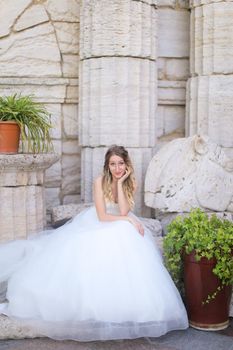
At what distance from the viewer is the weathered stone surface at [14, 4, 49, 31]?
5191mm

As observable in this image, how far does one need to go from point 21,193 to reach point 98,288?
1.32 m

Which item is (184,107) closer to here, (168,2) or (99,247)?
(168,2)

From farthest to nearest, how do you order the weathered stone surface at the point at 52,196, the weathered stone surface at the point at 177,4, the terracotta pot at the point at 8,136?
1. the weathered stone surface at the point at 177,4
2. the weathered stone surface at the point at 52,196
3. the terracotta pot at the point at 8,136

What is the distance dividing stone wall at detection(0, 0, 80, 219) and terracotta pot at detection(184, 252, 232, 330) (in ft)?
7.39

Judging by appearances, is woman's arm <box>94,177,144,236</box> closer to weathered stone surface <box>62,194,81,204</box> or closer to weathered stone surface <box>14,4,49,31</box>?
weathered stone surface <box>62,194,81,204</box>

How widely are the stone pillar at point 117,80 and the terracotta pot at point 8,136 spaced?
1014mm

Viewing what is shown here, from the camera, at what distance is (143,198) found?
5.16 metres

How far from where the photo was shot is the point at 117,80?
16.3ft

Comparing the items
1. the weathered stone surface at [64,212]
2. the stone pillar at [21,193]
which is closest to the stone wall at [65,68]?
the weathered stone surface at [64,212]

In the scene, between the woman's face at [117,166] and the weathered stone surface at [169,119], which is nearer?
the woman's face at [117,166]

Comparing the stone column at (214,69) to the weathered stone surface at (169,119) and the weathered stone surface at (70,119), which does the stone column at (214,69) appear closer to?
the weathered stone surface at (169,119)

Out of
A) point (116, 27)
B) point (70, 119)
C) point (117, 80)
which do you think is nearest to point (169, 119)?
point (117, 80)

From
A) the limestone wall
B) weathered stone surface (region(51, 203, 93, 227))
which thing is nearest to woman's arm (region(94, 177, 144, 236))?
weathered stone surface (region(51, 203, 93, 227))

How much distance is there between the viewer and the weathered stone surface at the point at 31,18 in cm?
519
